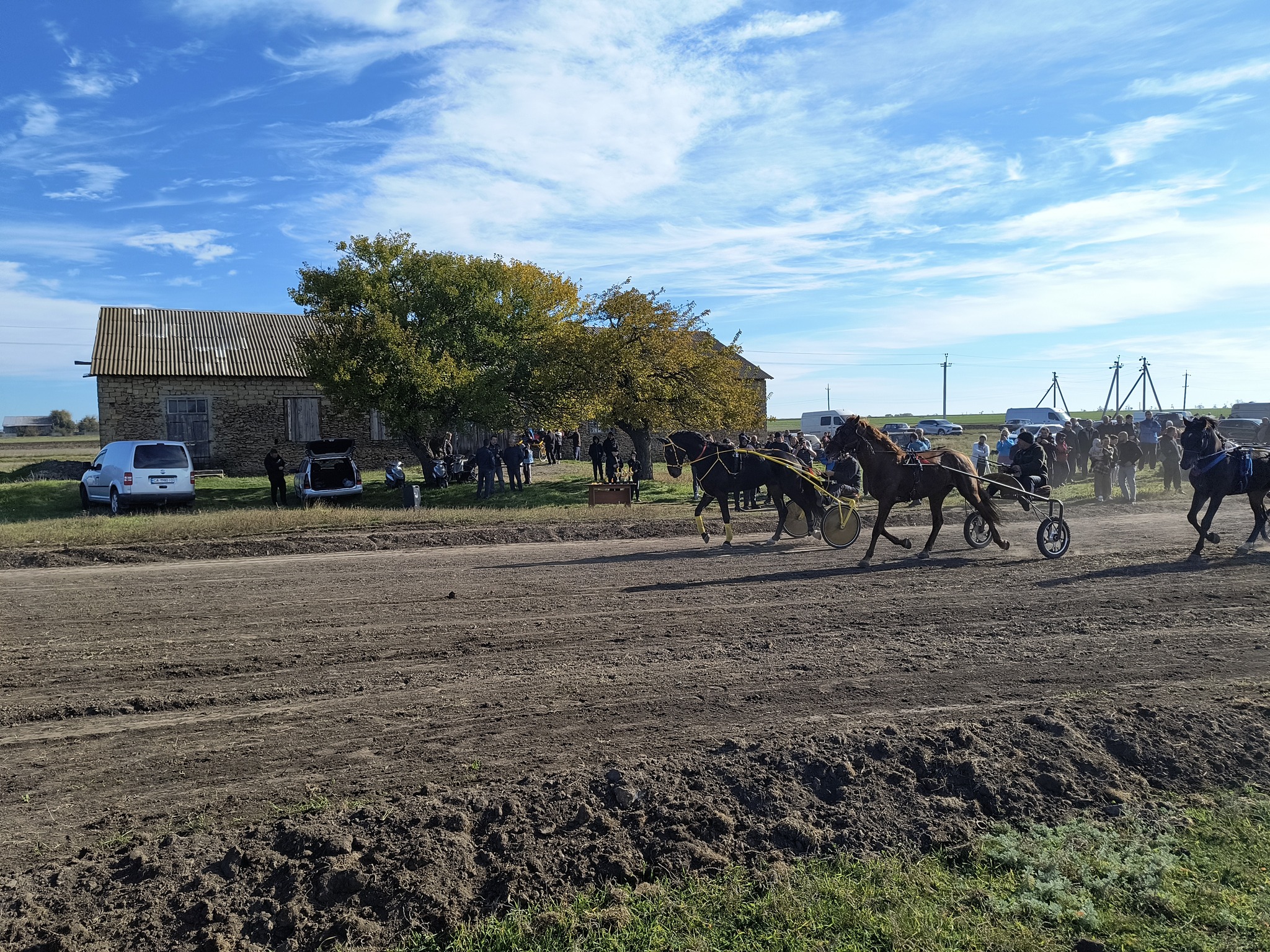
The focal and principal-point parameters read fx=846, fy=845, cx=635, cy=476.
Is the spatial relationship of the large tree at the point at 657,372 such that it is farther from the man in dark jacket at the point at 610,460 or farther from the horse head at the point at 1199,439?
the horse head at the point at 1199,439

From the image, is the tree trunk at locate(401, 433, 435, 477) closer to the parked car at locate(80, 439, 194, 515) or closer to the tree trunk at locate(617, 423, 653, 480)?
the tree trunk at locate(617, 423, 653, 480)

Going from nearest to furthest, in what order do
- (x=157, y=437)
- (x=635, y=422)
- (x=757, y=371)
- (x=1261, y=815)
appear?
(x=1261, y=815) → (x=635, y=422) → (x=157, y=437) → (x=757, y=371)

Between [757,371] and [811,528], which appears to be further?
[757,371]

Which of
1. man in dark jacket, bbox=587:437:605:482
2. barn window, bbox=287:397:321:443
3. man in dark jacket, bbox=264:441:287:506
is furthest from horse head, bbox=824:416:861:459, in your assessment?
barn window, bbox=287:397:321:443

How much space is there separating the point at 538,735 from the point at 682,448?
31.9 feet

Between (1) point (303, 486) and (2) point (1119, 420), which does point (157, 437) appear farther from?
(2) point (1119, 420)

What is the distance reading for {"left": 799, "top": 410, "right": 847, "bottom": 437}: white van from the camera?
49438 mm

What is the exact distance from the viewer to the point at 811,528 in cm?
1509

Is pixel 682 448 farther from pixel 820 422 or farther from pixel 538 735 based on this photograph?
pixel 820 422

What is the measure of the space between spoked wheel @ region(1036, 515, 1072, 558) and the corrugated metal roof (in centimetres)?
2398

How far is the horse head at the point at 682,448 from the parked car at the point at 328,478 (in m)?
10.9

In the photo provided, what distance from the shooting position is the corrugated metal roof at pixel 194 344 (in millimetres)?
29078

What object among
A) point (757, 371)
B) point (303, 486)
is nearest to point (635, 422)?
point (303, 486)

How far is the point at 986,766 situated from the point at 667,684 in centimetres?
249
